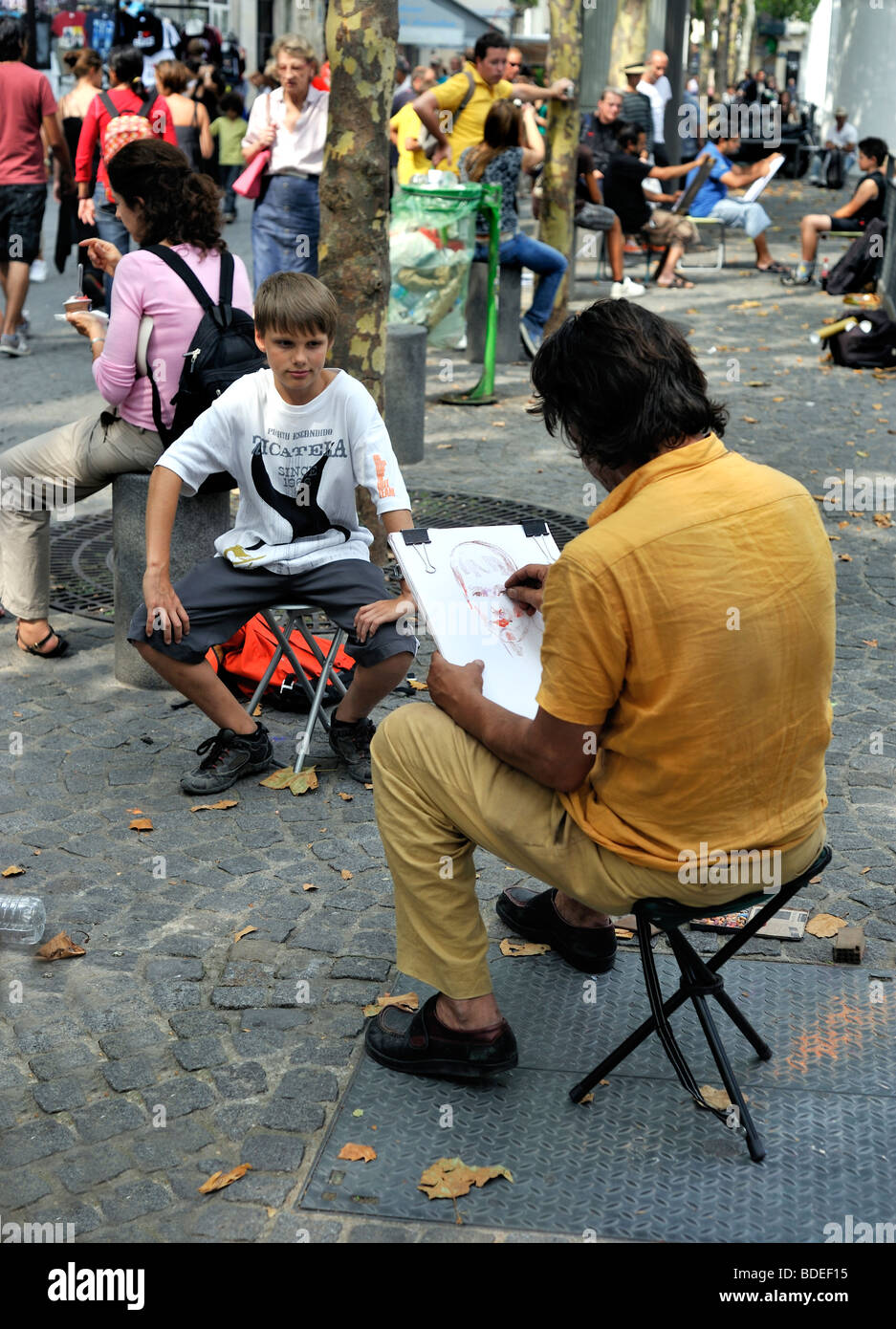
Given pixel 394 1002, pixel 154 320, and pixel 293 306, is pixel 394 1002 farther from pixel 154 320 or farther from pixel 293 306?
pixel 154 320

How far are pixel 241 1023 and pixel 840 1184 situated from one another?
1.42 meters

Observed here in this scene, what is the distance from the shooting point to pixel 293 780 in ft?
16.0

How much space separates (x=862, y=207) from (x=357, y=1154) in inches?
557

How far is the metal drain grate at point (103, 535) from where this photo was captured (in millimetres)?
6504

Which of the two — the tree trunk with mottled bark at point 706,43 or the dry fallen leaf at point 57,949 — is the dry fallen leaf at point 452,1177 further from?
the tree trunk with mottled bark at point 706,43

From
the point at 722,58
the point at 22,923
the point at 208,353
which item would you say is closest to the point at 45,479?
the point at 208,353

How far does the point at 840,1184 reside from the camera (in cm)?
305

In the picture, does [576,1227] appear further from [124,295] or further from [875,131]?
[875,131]

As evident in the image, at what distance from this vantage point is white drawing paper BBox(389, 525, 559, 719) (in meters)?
3.25

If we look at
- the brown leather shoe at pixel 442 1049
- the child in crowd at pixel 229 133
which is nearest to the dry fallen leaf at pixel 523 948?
the brown leather shoe at pixel 442 1049

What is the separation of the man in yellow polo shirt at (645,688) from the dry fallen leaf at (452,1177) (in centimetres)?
53

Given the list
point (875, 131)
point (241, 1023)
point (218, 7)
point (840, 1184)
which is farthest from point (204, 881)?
point (218, 7)

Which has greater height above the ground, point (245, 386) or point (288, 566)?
point (245, 386)

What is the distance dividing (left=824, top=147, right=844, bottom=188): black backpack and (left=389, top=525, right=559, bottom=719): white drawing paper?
27.7 m
